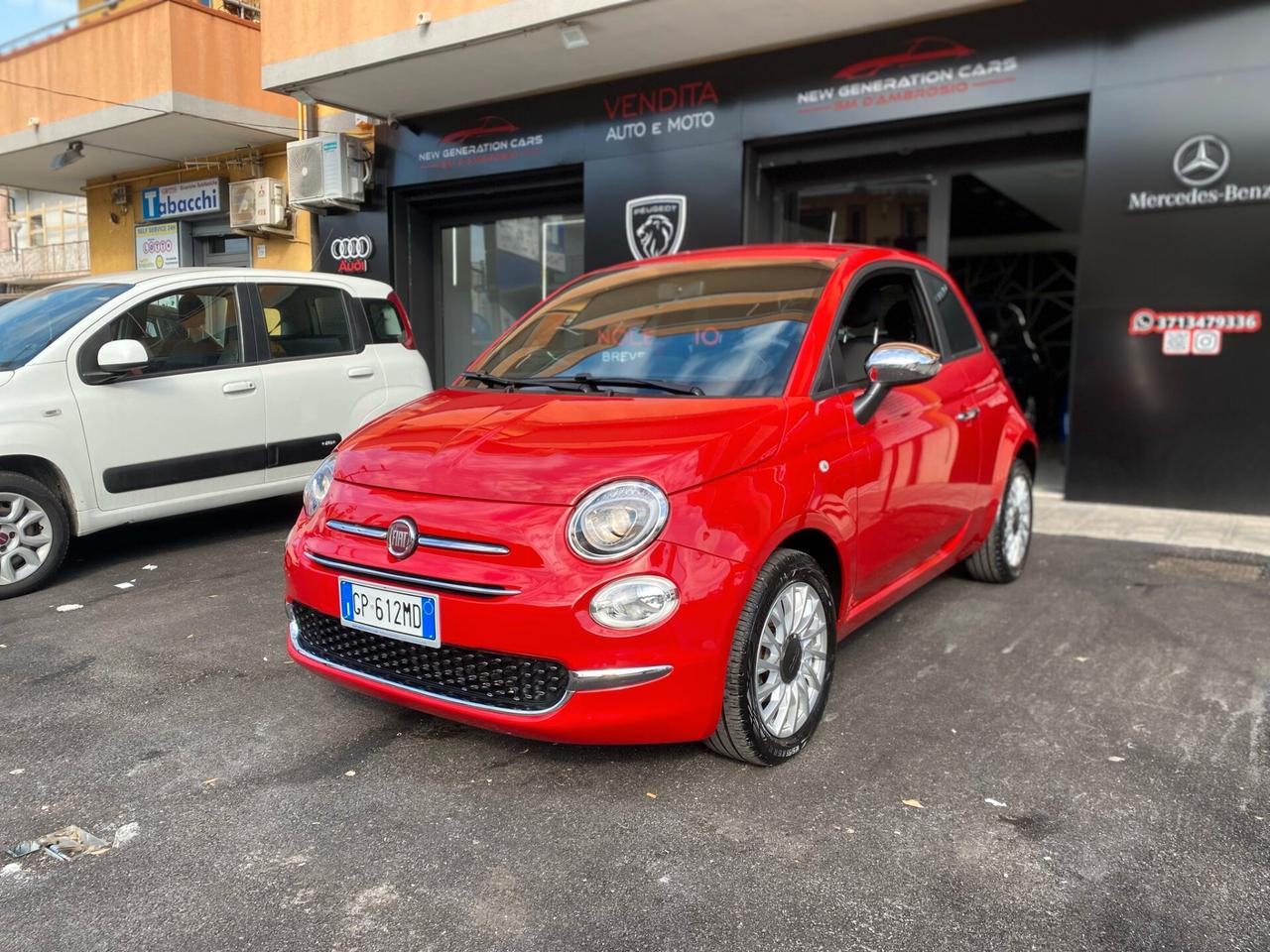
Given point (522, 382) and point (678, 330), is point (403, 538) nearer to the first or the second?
point (522, 382)

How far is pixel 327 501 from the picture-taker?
2982mm

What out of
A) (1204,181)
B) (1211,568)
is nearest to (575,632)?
(1211,568)

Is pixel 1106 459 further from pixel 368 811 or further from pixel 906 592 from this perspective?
pixel 368 811

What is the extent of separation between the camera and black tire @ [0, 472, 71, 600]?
15.2 feet

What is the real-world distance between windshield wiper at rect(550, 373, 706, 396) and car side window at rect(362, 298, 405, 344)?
3528mm

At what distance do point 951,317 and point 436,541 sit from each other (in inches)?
113

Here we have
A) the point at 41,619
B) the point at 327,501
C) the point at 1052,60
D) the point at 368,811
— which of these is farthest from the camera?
the point at 1052,60

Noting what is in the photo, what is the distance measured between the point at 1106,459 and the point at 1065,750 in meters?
4.76

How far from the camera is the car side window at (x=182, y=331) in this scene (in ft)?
16.9

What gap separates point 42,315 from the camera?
5.18 metres

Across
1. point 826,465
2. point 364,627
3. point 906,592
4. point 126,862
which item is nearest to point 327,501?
point 364,627

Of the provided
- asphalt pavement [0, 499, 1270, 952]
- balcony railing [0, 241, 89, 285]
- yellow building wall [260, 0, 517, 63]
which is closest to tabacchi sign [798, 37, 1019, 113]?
yellow building wall [260, 0, 517, 63]

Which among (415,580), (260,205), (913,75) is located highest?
(913,75)

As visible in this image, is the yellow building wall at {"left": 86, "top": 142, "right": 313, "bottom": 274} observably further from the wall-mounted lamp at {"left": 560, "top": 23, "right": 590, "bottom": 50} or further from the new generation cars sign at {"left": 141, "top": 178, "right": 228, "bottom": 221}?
the wall-mounted lamp at {"left": 560, "top": 23, "right": 590, "bottom": 50}
